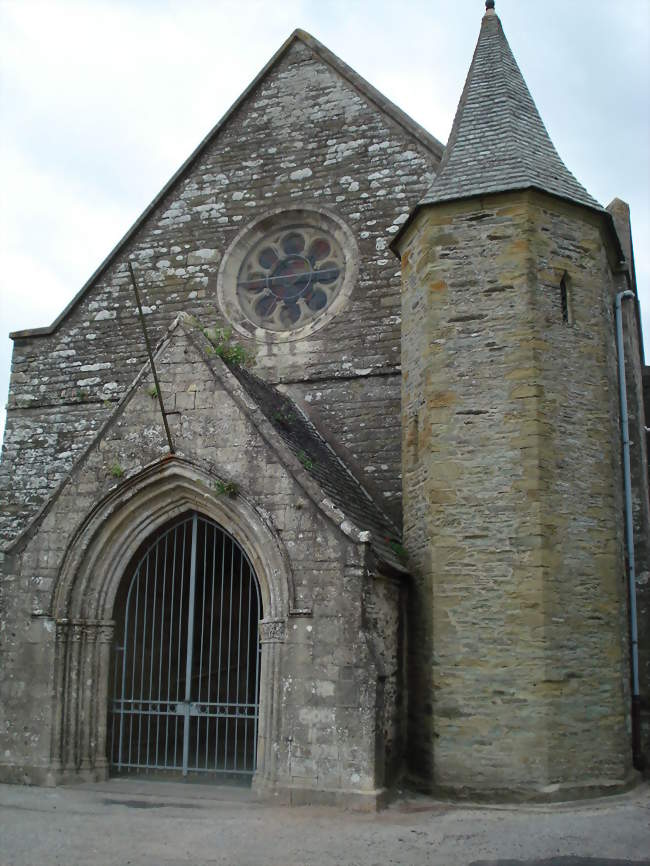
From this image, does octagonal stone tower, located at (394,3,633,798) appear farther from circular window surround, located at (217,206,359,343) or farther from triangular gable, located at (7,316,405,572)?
circular window surround, located at (217,206,359,343)

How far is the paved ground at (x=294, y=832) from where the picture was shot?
7016 millimetres

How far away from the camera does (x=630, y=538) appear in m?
10.3

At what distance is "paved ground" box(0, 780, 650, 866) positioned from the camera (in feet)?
23.0

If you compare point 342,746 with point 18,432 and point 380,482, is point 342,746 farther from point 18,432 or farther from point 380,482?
point 18,432

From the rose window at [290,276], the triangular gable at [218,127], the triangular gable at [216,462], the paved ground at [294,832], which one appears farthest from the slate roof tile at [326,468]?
the triangular gable at [218,127]

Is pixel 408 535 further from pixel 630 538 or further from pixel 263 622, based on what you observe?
pixel 630 538

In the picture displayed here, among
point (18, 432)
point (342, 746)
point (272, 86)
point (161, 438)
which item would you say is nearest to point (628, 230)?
point (272, 86)

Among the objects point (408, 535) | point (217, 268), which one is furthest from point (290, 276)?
point (408, 535)

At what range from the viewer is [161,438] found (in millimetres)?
Answer: 9797

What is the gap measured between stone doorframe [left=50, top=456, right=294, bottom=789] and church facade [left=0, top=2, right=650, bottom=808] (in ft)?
0.09

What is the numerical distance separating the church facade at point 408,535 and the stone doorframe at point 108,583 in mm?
26

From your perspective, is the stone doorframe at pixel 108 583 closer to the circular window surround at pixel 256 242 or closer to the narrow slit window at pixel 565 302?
the circular window surround at pixel 256 242

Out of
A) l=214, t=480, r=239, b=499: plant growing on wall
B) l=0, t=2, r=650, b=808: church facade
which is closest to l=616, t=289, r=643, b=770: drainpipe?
l=0, t=2, r=650, b=808: church facade

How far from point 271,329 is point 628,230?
16.8 feet
